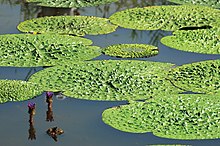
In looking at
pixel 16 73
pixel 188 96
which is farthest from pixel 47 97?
pixel 188 96

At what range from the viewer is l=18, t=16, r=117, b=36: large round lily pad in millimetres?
4820

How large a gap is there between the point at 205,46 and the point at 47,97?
1.44 m

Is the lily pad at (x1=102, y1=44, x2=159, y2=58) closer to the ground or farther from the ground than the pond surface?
farther from the ground

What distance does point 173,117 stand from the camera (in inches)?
134

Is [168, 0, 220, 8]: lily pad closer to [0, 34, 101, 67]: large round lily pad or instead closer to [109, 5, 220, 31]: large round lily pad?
[109, 5, 220, 31]: large round lily pad

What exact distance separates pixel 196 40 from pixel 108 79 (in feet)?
3.32

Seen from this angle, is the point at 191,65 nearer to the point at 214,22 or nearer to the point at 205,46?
the point at 205,46

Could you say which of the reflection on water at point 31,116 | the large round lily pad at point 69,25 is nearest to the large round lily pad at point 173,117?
the reflection on water at point 31,116

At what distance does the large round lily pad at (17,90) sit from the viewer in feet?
12.0

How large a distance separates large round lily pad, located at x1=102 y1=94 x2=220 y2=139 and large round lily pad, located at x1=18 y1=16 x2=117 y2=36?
1359mm

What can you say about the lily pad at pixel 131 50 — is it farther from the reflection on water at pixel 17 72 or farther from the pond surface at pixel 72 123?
the reflection on water at pixel 17 72

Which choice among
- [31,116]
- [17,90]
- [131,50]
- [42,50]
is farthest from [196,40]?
[31,116]

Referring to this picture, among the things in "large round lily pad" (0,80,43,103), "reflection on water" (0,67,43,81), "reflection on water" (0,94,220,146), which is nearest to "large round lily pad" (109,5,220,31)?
"reflection on water" (0,67,43,81)

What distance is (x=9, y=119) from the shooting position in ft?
11.3
